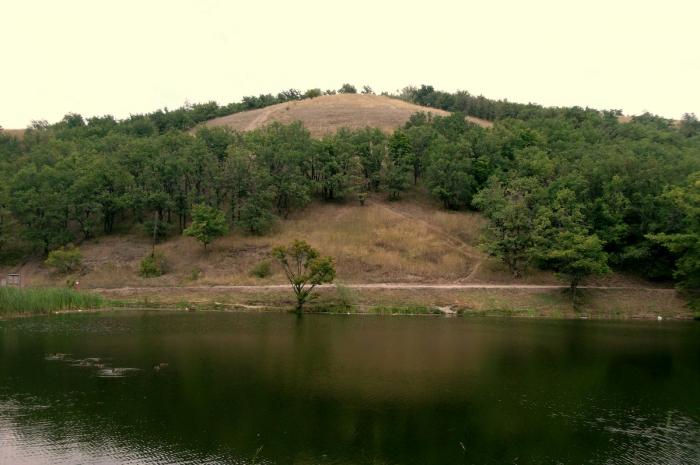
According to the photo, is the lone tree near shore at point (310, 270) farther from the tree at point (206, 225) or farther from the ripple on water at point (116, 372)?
the ripple on water at point (116, 372)

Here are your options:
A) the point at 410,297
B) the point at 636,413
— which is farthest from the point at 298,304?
the point at 636,413

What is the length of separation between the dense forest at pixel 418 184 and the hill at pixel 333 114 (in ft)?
83.5

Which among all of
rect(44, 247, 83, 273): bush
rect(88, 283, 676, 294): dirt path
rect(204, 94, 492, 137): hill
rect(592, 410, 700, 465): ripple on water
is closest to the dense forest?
rect(88, 283, 676, 294): dirt path

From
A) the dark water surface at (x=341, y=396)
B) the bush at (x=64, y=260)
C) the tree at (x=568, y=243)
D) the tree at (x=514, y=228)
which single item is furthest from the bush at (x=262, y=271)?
the tree at (x=568, y=243)

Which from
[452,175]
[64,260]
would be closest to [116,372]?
[64,260]

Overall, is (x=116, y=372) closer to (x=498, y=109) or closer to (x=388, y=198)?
(x=388, y=198)

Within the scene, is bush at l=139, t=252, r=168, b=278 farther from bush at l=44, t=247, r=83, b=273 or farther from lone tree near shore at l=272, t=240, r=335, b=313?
lone tree near shore at l=272, t=240, r=335, b=313

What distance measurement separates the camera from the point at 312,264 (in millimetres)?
65125

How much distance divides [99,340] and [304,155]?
57429 millimetres

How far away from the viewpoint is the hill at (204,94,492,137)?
5384 inches

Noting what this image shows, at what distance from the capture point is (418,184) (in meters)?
106

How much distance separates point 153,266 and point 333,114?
263 feet

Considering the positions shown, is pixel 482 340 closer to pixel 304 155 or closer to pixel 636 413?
pixel 636 413

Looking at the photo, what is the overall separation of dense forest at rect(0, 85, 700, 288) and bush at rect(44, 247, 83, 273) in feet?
26.4
